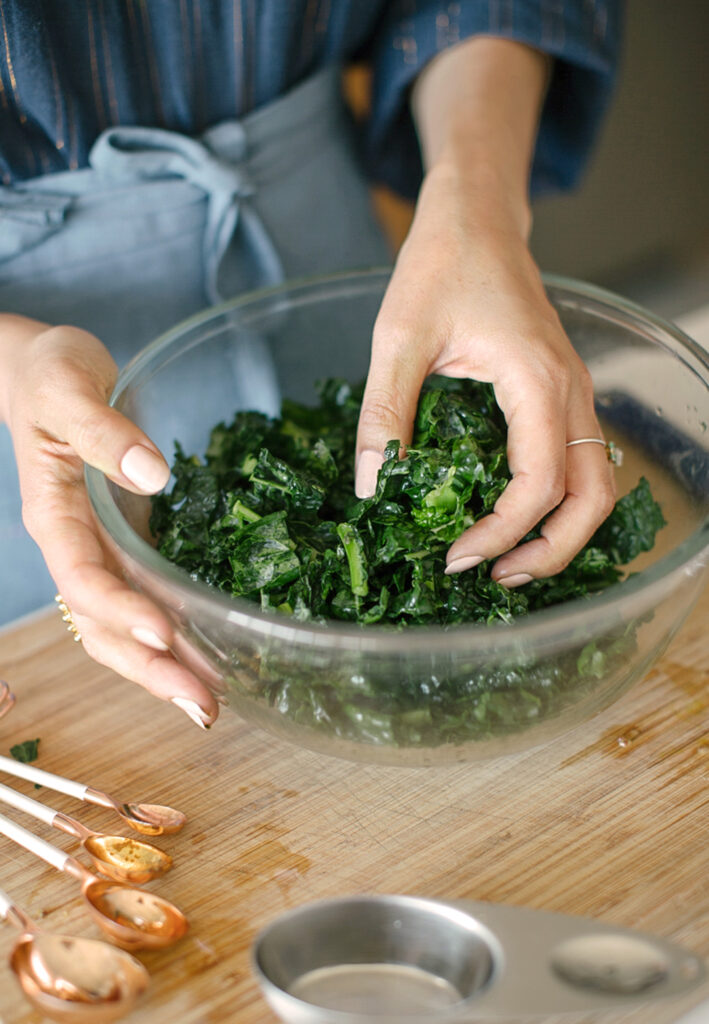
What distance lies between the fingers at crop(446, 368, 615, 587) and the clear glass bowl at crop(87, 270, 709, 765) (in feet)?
0.46

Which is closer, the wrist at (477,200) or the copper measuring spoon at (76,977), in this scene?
the copper measuring spoon at (76,977)

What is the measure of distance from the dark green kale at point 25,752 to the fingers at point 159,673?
0.81 feet

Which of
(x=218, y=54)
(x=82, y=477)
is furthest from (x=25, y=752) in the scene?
(x=218, y=54)

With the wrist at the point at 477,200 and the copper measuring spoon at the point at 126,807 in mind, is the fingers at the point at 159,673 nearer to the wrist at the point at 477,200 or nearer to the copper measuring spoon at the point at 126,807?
the copper measuring spoon at the point at 126,807

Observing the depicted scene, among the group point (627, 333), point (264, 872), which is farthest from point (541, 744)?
point (627, 333)

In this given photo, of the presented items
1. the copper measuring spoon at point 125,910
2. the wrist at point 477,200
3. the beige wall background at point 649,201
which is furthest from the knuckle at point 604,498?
the beige wall background at point 649,201

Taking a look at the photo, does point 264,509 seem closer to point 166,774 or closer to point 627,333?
point 166,774

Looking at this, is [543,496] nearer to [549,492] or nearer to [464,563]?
[549,492]

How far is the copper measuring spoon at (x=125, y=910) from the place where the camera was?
122 cm

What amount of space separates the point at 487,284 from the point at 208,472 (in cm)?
65

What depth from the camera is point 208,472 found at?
1.74m

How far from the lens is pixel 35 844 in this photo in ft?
4.34

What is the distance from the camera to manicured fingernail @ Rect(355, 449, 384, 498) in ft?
4.79

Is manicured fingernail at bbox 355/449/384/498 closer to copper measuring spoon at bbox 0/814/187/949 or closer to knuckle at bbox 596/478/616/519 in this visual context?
knuckle at bbox 596/478/616/519
